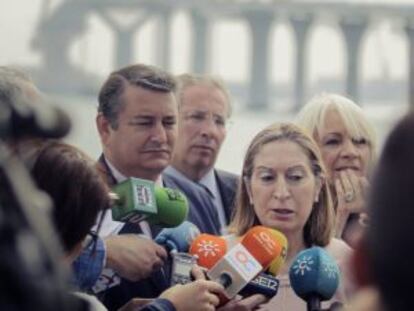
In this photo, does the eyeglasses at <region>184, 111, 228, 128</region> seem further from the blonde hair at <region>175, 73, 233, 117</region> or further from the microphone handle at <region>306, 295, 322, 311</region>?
the microphone handle at <region>306, 295, 322, 311</region>

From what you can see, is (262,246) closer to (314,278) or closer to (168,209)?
(314,278)

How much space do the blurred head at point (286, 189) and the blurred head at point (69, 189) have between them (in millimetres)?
1577

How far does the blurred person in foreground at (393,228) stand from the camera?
1431 mm

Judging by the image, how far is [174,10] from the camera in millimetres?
41750

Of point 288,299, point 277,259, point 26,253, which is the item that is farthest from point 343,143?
point 26,253

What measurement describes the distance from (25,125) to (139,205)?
6.63 ft

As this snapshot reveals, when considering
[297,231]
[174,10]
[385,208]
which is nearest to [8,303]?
[385,208]

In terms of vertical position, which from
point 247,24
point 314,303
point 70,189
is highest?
point 70,189

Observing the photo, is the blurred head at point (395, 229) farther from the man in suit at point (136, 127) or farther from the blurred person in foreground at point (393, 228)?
the man in suit at point (136, 127)

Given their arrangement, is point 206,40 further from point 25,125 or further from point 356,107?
point 25,125

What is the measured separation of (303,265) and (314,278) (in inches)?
2.2

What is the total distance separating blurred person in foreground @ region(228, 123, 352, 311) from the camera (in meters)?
4.46

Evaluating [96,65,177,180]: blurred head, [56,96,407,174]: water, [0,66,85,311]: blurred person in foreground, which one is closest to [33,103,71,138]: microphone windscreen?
[56,96,407,174]: water

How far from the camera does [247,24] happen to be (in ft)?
129
